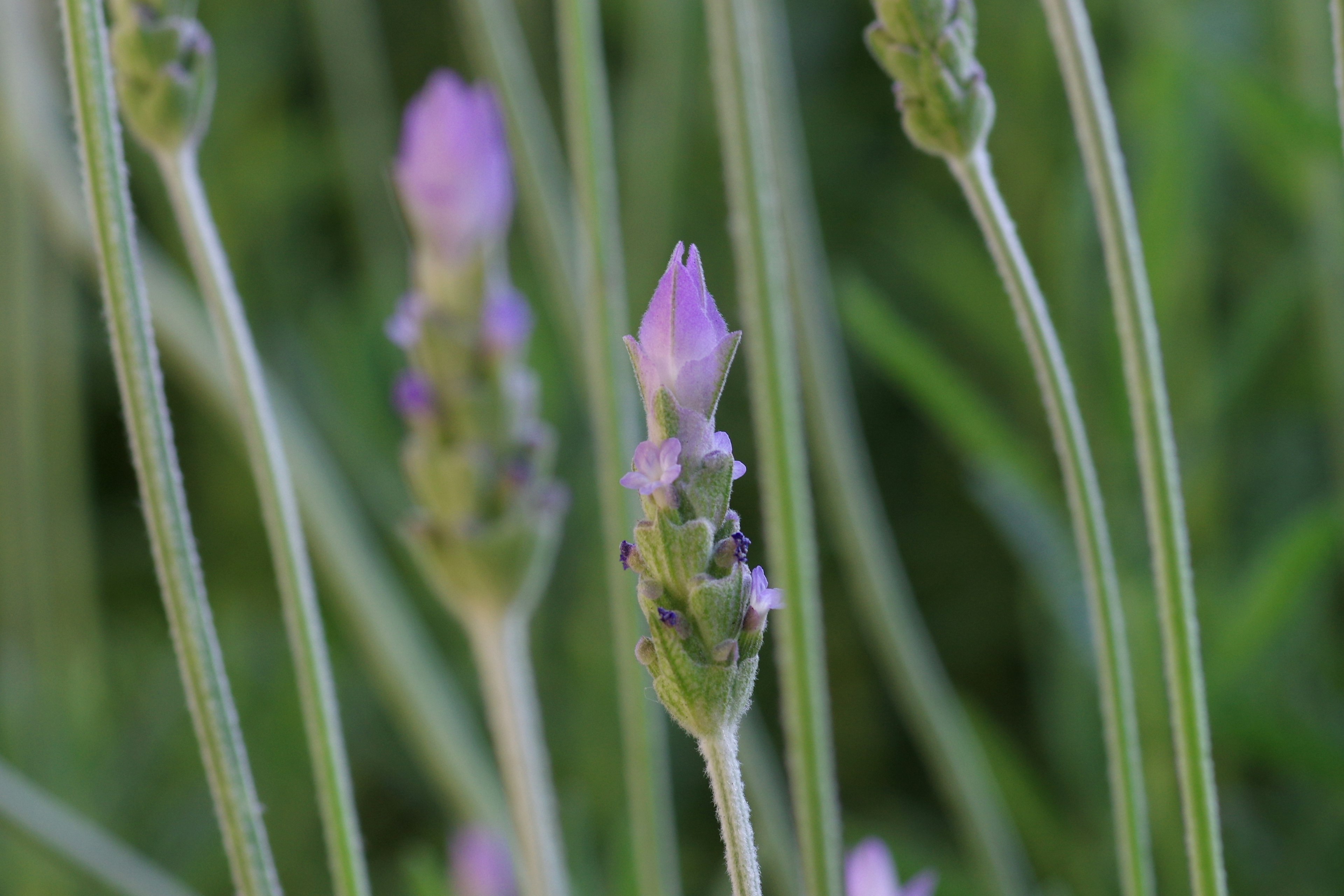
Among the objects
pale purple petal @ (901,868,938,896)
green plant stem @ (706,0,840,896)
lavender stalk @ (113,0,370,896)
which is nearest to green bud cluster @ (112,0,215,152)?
lavender stalk @ (113,0,370,896)

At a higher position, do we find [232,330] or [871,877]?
[232,330]

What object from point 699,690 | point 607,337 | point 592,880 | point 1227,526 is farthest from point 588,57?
point 1227,526

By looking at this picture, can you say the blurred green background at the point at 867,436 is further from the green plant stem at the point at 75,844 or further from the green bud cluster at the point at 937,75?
the green bud cluster at the point at 937,75

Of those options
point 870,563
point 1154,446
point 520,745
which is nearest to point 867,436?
point 870,563

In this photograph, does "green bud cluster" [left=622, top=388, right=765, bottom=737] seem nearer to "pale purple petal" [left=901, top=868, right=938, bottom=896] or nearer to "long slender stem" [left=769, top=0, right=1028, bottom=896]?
"pale purple petal" [left=901, top=868, right=938, bottom=896]

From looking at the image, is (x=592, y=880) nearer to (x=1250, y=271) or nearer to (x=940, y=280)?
(x=940, y=280)

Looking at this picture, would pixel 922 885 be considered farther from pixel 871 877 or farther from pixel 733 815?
pixel 733 815
